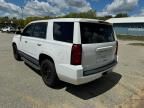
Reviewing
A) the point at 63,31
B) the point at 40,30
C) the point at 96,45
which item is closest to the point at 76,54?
the point at 96,45

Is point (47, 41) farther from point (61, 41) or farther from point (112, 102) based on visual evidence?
point (112, 102)

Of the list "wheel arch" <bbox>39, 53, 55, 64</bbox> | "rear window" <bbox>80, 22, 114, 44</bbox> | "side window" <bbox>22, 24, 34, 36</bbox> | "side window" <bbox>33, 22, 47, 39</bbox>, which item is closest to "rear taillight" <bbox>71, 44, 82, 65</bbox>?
"rear window" <bbox>80, 22, 114, 44</bbox>

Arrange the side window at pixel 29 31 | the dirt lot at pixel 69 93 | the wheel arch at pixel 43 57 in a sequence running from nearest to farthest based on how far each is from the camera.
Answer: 1. the dirt lot at pixel 69 93
2. the wheel arch at pixel 43 57
3. the side window at pixel 29 31

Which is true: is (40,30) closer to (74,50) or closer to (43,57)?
(43,57)

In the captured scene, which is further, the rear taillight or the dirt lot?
the dirt lot

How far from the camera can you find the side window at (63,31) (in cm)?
429

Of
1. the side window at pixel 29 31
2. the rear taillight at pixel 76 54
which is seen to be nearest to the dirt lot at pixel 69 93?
the rear taillight at pixel 76 54

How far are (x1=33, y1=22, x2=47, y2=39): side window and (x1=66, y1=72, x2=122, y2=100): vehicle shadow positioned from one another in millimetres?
1762

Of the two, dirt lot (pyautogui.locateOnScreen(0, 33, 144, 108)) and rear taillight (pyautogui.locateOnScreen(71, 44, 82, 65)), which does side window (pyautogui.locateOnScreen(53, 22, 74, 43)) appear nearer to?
rear taillight (pyautogui.locateOnScreen(71, 44, 82, 65))

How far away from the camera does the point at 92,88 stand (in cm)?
520

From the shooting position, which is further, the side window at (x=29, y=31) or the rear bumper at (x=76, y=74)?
the side window at (x=29, y=31)

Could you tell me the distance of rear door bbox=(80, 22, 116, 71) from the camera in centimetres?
423

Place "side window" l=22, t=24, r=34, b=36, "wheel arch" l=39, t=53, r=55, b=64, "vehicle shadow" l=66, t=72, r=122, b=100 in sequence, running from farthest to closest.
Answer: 1. "side window" l=22, t=24, r=34, b=36
2. "wheel arch" l=39, t=53, r=55, b=64
3. "vehicle shadow" l=66, t=72, r=122, b=100

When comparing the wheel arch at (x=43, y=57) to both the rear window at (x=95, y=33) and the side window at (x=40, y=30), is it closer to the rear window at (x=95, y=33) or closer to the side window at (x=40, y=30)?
the side window at (x=40, y=30)
